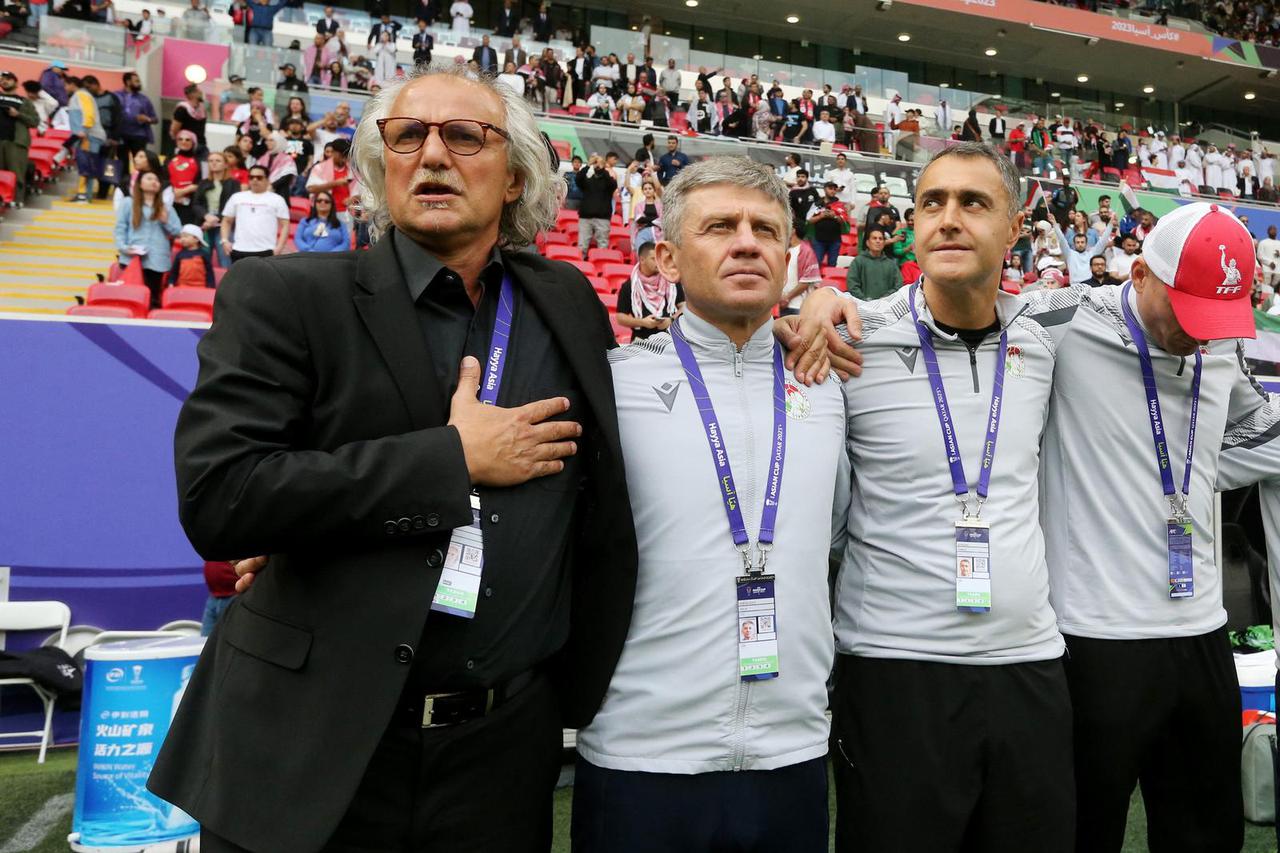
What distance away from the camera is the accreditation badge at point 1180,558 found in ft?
6.57

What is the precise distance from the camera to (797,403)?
1786mm

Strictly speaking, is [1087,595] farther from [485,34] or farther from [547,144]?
[485,34]

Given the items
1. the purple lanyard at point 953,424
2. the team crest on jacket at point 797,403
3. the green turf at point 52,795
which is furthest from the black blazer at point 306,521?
the green turf at point 52,795

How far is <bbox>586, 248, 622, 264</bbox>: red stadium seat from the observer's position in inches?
416

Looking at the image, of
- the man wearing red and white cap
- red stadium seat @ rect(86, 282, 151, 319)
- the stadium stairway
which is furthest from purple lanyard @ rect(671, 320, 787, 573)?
the stadium stairway

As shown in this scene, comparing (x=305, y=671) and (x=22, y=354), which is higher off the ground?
(x=22, y=354)

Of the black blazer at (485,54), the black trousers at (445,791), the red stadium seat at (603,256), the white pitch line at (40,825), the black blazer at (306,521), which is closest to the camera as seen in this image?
the black blazer at (306,521)

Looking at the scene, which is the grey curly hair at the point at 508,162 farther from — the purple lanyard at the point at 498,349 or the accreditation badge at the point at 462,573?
the accreditation badge at the point at 462,573

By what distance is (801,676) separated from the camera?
1626 millimetres

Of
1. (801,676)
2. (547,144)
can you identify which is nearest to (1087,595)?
(801,676)

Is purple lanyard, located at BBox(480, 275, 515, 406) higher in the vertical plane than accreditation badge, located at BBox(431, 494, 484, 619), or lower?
higher

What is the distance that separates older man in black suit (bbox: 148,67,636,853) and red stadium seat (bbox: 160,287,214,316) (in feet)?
19.1

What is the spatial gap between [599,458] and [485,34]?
58.8 ft

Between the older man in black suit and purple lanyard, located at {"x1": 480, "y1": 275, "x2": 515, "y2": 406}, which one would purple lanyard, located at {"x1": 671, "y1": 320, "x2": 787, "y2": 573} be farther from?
purple lanyard, located at {"x1": 480, "y1": 275, "x2": 515, "y2": 406}
